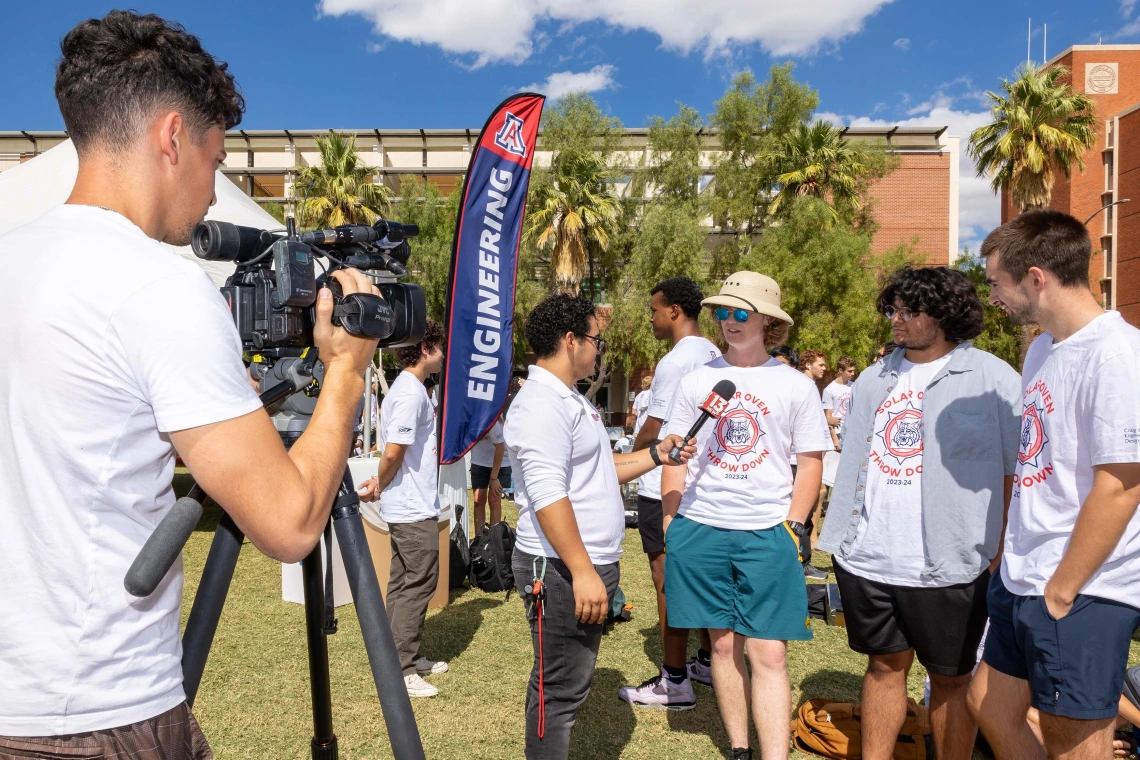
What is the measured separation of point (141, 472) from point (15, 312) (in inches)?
11.6

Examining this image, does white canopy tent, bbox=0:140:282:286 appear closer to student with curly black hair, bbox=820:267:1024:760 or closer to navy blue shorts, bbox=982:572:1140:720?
student with curly black hair, bbox=820:267:1024:760

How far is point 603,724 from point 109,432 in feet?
12.3

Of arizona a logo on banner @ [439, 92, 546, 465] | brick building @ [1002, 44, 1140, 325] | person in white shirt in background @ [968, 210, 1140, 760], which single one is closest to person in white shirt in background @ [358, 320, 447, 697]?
arizona a logo on banner @ [439, 92, 546, 465]

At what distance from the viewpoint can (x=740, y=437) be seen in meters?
3.64

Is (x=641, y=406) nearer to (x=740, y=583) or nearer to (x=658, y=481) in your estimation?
(x=658, y=481)

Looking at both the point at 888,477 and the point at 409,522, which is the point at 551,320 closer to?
the point at 888,477

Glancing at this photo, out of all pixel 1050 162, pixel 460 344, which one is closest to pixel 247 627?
pixel 460 344

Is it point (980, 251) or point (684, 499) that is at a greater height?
point (980, 251)

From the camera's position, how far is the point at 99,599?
45.6 inches

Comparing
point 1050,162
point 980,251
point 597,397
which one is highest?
point 1050,162

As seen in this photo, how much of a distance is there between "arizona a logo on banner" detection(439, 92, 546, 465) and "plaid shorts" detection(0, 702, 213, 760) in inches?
141

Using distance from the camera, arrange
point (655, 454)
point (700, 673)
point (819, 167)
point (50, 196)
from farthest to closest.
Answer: point (819, 167)
point (50, 196)
point (700, 673)
point (655, 454)

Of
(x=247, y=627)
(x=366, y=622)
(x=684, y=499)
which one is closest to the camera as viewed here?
(x=366, y=622)

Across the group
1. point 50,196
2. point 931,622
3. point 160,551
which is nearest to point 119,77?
point 160,551
